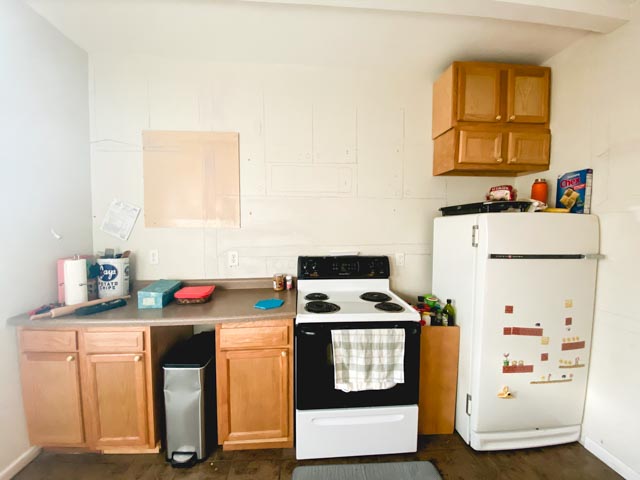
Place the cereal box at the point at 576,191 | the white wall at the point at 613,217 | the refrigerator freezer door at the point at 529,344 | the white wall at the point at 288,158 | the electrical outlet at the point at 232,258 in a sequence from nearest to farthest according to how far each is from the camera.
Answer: the white wall at the point at 613,217 → the refrigerator freezer door at the point at 529,344 → the cereal box at the point at 576,191 → the white wall at the point at 288,158 → the electrical outlet at the point at 232,258

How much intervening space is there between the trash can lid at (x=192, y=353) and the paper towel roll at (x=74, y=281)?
26.5 inches

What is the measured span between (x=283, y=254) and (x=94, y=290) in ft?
4.53

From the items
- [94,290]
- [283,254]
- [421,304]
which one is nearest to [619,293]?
[421,304]

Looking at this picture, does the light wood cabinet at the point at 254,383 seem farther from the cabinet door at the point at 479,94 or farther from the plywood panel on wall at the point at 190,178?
the cabinet door at the point at 479,94

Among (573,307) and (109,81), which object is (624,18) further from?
(109,81)

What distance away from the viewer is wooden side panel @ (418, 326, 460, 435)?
1.78 meters

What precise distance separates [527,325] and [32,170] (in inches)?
128

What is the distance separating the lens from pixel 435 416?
1.79m

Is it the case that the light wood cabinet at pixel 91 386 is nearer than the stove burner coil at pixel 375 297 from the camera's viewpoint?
Yes

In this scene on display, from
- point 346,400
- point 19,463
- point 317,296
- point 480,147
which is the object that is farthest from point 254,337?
point 480,147

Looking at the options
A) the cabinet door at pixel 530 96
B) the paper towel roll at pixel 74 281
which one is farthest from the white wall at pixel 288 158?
the cabinet door at pixel 530 96

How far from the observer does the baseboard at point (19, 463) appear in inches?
55.9

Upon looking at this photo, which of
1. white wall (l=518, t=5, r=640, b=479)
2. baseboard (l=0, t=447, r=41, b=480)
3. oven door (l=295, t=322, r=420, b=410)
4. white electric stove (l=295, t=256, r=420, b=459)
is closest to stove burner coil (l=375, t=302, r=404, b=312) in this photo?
white electric stove (l=295, t=256, r=420, b=459)

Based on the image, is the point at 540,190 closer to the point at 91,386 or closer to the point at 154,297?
the point at 154,297
